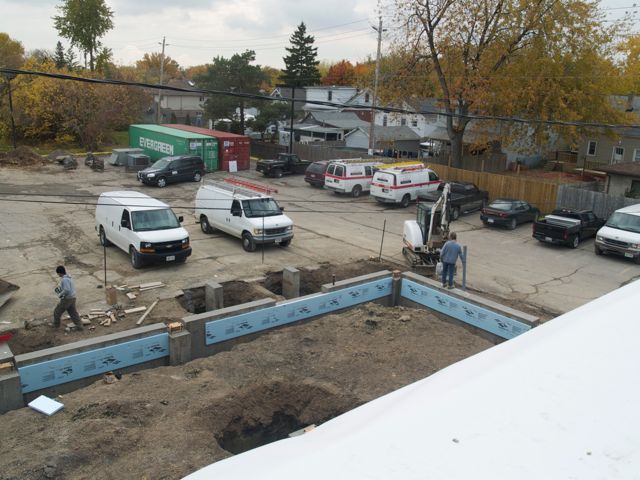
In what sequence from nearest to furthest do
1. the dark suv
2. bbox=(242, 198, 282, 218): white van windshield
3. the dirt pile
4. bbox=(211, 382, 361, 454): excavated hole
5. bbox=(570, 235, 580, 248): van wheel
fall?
1. bbox=(211, 382, 361, 454): excavated hole
2. bbox=(242, 198, 282, 218): white van windshield
3. bbox=(570, 235, 580, 248): van wheel
4. the dark suv
5. the dirt pile

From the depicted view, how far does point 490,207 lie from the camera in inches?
992

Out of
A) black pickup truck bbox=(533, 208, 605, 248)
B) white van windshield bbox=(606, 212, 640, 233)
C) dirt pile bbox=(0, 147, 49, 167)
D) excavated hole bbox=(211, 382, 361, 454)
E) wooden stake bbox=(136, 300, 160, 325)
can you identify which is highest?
dirt pile bbox=(0, 147, 49, 167)

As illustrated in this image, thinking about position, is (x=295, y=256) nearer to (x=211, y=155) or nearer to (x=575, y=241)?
(x=575, y=241)

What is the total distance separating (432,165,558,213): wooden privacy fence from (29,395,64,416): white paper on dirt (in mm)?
25580

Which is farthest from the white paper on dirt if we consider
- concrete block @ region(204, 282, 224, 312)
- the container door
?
the container door

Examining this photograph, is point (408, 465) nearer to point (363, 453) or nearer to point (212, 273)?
point (363, 453)

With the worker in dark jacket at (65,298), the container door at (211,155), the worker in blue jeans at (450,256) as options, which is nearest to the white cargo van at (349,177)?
the container door at (211,155)

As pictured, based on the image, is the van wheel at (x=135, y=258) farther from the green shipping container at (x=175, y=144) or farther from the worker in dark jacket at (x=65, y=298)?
the green shipping container at (x=175, y=144)

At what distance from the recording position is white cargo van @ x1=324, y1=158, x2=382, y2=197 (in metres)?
30.3

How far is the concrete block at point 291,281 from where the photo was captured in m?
15.3

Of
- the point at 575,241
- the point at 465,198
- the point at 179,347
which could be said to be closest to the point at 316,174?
the point at 465,198

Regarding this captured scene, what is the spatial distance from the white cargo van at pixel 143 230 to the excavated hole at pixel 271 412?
326 inches

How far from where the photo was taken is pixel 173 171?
3150 centimetres

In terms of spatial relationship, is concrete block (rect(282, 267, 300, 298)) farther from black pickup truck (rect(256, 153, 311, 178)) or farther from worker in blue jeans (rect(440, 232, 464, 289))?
A: black pickup truck (rect(256, 153, 311, 178))
